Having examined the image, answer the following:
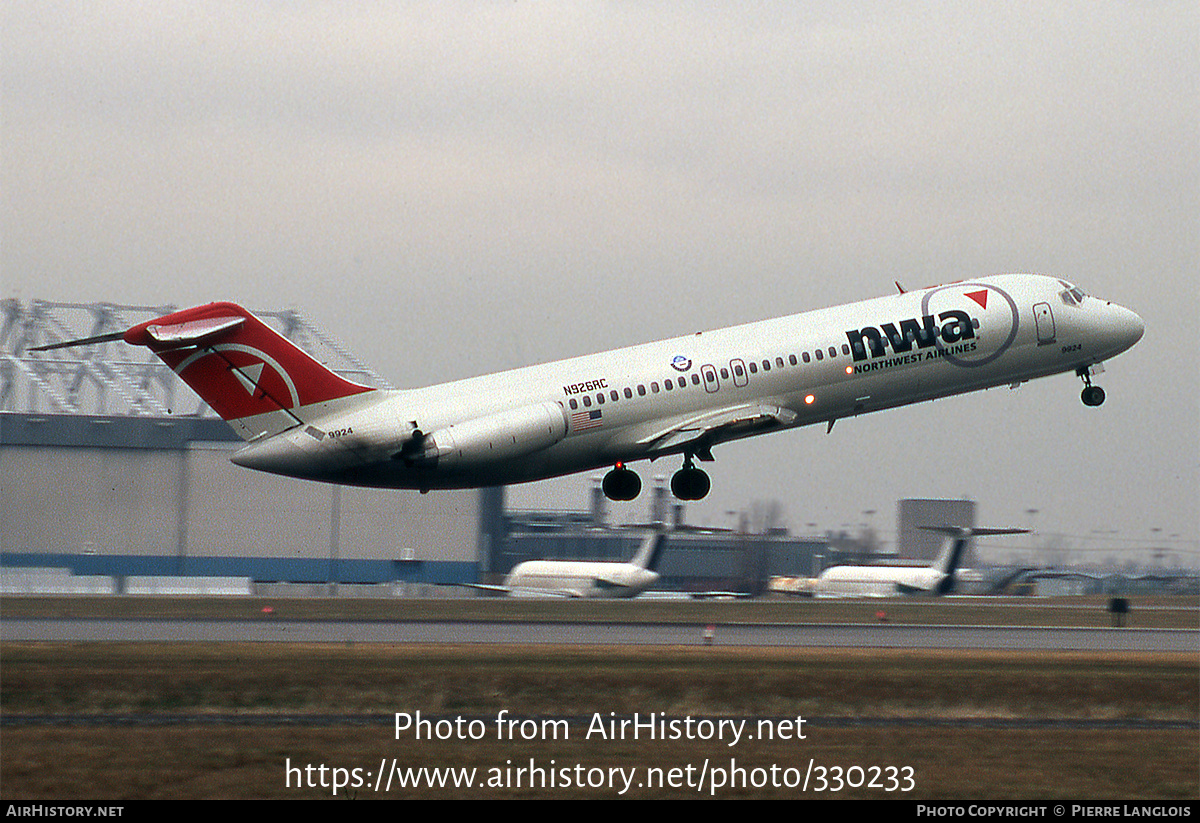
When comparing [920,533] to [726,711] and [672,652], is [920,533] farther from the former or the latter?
[726,711]

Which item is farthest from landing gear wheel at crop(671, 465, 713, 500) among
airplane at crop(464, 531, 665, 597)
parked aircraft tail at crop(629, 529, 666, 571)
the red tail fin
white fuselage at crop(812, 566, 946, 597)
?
white fuselage at crop(812, 566, 946, 597)

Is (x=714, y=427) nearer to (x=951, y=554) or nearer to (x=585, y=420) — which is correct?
(x=585, y=420)

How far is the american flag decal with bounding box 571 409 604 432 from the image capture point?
4269 centimetres

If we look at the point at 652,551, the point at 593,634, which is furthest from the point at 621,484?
the point at 652,551

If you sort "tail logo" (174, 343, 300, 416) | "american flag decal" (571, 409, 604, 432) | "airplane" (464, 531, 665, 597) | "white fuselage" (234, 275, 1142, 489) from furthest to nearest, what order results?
"airplane" (464, 531, 665, 597), "american flag decal" (571, 409, 604, 432), "white fuselage" (234, 275, 1142, 489), "tail logo" (174, 343, 300, 416)

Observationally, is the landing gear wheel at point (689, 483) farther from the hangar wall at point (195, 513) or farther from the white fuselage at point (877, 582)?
the hangar wall at point (195, 513)

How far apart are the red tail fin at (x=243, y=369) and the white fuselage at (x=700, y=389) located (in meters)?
0.59

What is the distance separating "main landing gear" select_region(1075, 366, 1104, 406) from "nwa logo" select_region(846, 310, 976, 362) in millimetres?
5551

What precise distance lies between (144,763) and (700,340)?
2431 cm

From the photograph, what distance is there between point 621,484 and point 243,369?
39.5 ft

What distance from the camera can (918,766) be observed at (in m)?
25.7

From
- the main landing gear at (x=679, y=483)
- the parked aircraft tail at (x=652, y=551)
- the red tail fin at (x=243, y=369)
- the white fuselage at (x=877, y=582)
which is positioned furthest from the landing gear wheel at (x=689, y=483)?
the white fuselage at (x=877, y=582)

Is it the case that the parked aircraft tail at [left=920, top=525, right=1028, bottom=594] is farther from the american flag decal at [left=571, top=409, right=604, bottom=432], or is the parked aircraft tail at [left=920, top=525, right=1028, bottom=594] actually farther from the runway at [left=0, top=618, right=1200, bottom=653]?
the american flag decal at [left=571, top=409, right=604, bottom=432]
